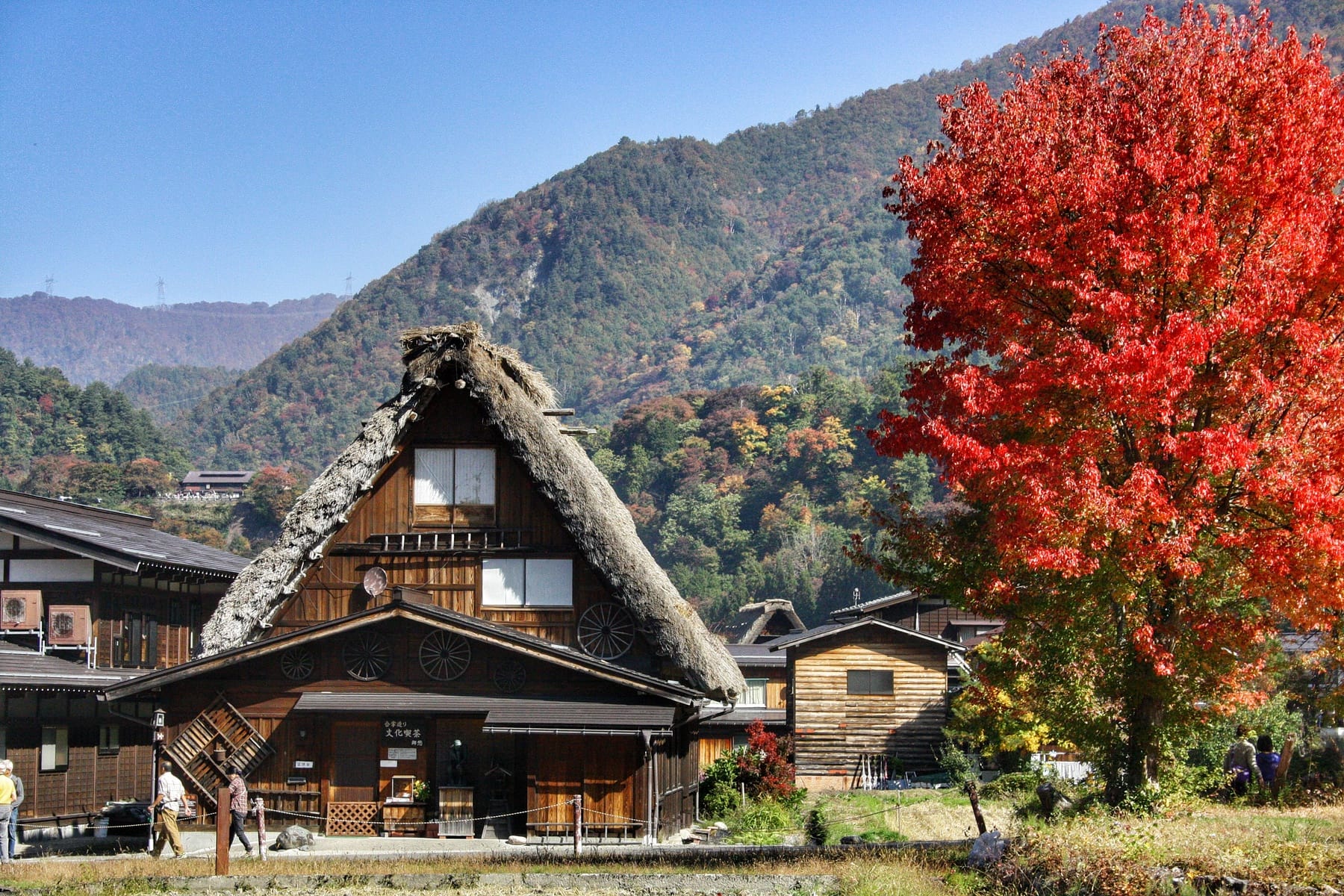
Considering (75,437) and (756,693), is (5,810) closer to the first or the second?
(756,693)

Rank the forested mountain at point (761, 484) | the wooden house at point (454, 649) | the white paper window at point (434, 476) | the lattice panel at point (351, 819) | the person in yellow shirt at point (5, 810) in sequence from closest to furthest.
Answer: the person in yellow shirt at point (5, 810), the wooden house at point (454, 649), the lattice panel at point (351, 819), the white paper window at point (434, 476), the forested mountain at point (761, 484)

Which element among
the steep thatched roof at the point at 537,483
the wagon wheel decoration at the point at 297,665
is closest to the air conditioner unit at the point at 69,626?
the steep thatched roof at the point at 537,483

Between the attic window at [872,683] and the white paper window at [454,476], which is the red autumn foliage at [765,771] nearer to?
the attic window at [872,683]

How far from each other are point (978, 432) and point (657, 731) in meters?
10.2

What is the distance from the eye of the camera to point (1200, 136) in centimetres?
1652

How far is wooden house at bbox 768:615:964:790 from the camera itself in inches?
1678

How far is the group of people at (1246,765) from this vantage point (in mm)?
24469

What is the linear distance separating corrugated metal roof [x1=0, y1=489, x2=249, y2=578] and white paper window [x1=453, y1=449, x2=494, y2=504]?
28.4 ft

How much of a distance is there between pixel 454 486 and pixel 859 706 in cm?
1927

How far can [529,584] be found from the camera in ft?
93.2

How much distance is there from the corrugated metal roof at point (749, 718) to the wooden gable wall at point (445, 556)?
8.46m

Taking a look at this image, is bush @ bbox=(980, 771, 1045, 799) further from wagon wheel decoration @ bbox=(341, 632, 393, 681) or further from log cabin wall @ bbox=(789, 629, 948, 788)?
wagon wheel decoration @ bbox=(341, 632, 393, 681)

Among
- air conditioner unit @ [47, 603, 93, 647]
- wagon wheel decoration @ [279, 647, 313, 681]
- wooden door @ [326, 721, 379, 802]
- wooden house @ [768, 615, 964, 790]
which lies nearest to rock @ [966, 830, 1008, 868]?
wooden door @ [326, 721, 379, 802]

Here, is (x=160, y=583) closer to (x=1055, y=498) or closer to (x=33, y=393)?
(x=1055, y=498)
